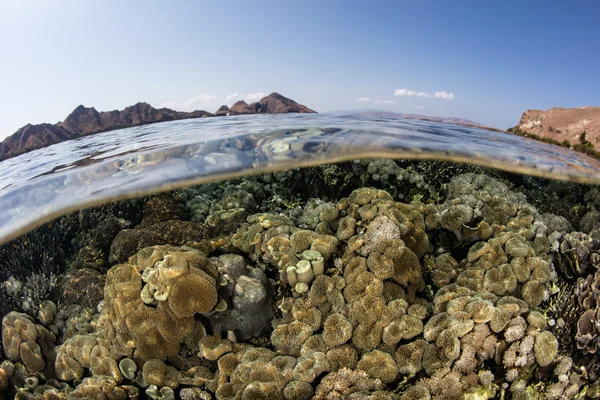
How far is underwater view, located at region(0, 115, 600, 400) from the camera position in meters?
3.70

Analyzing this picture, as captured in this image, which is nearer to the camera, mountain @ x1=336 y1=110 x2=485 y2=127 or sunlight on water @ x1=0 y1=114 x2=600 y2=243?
sunlight on water @ x1=0 y1=114 x2=600 y2=243

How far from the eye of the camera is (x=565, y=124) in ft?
24.8

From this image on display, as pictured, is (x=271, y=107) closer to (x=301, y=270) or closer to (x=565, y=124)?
(x=301, y=270)

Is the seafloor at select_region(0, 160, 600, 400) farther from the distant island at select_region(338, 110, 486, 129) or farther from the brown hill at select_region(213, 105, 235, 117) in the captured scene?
the brown hill at select_region(213, 105, 235, 117)

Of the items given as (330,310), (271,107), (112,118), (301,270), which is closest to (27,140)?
(112,118)

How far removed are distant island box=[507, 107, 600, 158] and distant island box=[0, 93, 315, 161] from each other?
6286mm

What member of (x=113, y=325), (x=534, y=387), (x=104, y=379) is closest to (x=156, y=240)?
(x=113, y=325)

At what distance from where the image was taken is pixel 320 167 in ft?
23.9

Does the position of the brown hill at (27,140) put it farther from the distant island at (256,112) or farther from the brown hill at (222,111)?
the brown hill at (222,111)

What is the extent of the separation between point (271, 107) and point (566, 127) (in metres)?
8.17

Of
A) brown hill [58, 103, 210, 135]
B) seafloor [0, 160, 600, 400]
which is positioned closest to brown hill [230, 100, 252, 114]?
brown hill [58, 103, 210, 135]

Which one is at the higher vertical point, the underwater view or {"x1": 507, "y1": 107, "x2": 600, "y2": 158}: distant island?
{"x1": 507, "y1": 107, "x2": 600, "y2": 158}: distant island

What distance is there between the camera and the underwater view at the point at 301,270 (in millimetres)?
3695

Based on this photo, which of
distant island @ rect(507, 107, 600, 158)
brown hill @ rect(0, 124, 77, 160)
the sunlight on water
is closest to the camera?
the sunlight on water
